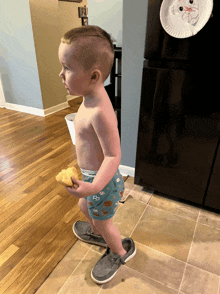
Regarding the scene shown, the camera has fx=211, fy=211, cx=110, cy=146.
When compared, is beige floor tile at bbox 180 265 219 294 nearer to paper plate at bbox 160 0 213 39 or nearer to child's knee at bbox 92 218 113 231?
child's knee at bbox 92 218 113 231

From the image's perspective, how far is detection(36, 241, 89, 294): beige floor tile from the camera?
3.54ft

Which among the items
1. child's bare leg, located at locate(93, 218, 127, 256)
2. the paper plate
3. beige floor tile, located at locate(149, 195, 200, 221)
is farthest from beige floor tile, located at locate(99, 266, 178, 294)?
the paper plate

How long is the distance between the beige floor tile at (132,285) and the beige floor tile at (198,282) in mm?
79

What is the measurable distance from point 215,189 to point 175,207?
0.33 meters

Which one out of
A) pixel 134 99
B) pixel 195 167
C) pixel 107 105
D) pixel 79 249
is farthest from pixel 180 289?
pixel 134 99

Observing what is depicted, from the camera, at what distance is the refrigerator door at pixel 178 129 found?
4.07ft

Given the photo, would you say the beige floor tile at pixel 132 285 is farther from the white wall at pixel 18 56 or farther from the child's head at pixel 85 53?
the white wall at pixel 18 56

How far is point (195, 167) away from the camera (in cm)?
142

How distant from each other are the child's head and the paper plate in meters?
0.65

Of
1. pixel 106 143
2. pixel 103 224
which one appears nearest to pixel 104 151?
pixel 106 143

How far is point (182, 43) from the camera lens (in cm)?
118

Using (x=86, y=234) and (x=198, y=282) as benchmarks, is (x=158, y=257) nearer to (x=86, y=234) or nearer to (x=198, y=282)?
(x=198, y=282)

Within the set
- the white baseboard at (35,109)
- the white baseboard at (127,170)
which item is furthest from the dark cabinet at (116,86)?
the white baseboard at (35,109)

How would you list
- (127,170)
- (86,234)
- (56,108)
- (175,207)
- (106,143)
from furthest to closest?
1. (56,108)
2. (127,170)
3. (175,207)
4. (86,234)
5. (106,143)
